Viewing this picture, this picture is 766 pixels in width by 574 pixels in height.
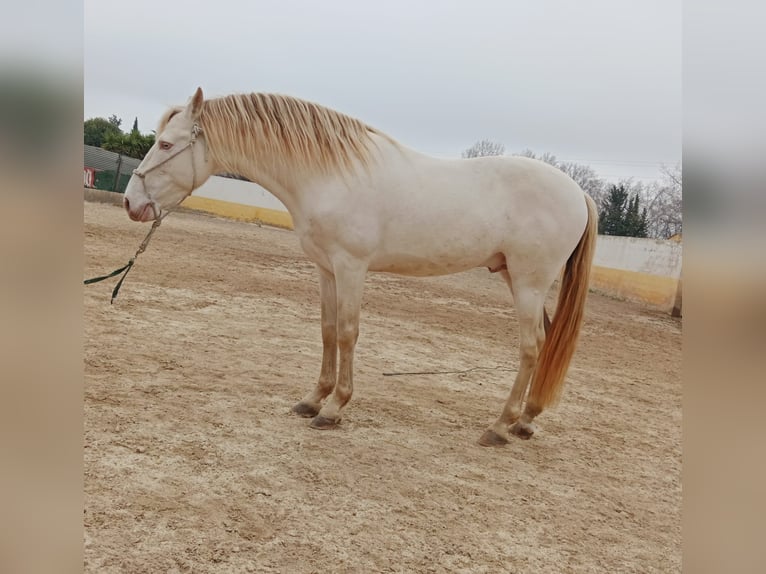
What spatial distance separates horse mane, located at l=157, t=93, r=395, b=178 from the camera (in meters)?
2.99

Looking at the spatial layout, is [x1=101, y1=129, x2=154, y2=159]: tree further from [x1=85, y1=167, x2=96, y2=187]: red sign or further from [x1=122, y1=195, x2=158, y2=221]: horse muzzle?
[x1=122, y1=195, x2=158, y2=221]: horse muzzle

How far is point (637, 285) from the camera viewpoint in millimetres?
11070

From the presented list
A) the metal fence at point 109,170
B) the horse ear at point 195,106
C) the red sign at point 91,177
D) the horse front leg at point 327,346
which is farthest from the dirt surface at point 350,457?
the metal fence at point 109,170

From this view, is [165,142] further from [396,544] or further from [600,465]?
[600,465]

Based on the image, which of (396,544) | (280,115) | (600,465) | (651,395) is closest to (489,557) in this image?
(396,544)

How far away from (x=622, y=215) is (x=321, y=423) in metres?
15.5

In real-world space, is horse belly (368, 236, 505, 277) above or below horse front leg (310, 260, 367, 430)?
above

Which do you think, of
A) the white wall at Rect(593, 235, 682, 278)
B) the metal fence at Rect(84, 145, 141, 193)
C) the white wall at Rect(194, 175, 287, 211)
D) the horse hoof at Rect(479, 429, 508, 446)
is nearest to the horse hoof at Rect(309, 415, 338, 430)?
the horse hoof at Rect(479, 429, 508, 446)

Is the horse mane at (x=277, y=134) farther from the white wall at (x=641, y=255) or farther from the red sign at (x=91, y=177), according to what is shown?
the red sign at (x=91, y=177)

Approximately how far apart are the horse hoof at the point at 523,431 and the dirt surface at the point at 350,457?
0.05m

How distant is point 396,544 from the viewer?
208 centimetres

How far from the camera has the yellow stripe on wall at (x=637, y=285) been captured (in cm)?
1031

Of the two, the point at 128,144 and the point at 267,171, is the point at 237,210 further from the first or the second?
the point at 267,171

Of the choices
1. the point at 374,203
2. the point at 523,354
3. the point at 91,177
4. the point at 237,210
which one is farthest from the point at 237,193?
the point at 523,354
